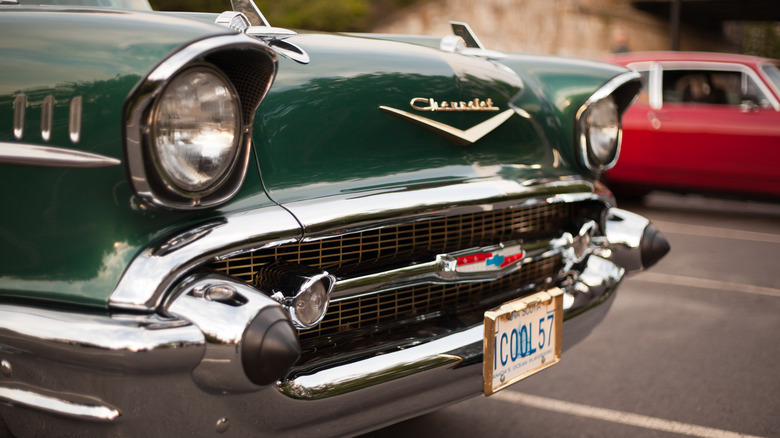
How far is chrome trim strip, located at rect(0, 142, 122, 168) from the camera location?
1364 mm

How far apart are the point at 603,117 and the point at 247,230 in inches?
56.6

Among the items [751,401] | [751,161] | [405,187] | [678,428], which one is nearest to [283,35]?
[405,187]

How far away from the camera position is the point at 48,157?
4.50 ft

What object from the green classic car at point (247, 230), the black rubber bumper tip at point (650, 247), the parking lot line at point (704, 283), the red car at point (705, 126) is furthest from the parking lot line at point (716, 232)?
the green classic car at point (247, 230)

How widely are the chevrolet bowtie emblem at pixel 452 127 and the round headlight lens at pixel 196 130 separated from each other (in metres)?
0.47

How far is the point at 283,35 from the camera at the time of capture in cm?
187

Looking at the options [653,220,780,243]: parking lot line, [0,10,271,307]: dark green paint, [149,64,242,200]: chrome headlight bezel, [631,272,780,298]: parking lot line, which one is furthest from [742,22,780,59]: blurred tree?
[0,10,271,307]: dark green paint

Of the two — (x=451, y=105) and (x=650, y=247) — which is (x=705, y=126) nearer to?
(x=650, y=247)

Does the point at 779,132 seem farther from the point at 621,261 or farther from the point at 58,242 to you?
the point at 58,242

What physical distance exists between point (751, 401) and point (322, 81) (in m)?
1.99

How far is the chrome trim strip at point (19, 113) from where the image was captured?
137 centimetres

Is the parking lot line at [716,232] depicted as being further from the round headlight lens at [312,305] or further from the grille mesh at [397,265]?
the round headlight lens at [312,305]

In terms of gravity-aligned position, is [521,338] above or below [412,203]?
below

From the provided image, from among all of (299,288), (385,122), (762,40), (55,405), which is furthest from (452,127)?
(762,40)
